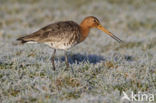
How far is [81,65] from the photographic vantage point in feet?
27.0

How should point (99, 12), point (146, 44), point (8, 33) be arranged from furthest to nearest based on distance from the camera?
point (99, 12) → point (8, 33) → point (146, 44)

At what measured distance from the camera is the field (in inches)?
267

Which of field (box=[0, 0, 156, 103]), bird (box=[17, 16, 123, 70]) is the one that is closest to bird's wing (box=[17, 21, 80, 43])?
bird (box=[17, 16, 123, 70])

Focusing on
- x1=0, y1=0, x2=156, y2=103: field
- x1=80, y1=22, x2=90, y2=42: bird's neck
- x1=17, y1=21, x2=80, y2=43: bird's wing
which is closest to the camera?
x1=0, y1=0, x2=156, y2=103: field

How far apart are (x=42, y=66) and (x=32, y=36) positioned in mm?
864

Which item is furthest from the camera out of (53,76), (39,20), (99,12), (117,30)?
(99,12)

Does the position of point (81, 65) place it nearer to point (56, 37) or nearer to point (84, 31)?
point (56, 37)

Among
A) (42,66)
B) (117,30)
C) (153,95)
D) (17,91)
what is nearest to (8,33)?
(117,30)

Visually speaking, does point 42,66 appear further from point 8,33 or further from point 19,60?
point 8,33

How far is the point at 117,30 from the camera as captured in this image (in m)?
15.1

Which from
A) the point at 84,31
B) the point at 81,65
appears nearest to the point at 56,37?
the point at 81,65

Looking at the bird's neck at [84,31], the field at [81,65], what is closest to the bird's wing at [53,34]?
the bird's neck at [84,31]

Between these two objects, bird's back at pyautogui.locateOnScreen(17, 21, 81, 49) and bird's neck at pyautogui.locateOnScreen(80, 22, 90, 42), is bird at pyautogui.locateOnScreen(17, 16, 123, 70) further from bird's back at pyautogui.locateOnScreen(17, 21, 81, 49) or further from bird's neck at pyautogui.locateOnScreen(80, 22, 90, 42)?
A: bird's neck at pyautogui.locateOnScreen(80, 22, 90, 42)

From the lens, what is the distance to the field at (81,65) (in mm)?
6773
